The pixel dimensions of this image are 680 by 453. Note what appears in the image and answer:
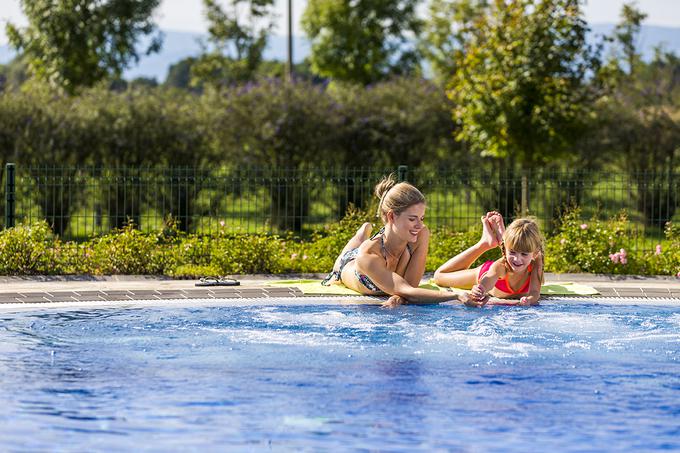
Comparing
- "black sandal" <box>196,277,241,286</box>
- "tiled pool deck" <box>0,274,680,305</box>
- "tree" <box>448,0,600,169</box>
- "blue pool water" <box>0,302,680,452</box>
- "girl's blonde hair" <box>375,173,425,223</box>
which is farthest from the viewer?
"tree" <box>448,0,600,169</box>

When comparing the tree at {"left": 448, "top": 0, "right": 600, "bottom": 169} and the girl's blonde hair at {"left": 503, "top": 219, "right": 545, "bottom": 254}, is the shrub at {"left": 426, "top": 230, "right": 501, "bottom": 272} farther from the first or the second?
the tree at {"left": 448, "top": 0, "right": 600, "bottom": 169}

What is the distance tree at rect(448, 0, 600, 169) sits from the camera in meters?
20.9

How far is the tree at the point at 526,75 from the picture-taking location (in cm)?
2089

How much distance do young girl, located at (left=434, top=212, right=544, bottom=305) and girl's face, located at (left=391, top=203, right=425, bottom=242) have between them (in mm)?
702

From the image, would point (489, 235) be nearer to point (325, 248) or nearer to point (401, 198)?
point (401, 198)

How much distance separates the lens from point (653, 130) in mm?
25938

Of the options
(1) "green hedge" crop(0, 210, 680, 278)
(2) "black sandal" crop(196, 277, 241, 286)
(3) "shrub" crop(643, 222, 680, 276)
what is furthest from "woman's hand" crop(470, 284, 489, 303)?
(3) "shrub" crop(643, 222, 680, 276)

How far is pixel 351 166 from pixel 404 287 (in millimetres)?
14046

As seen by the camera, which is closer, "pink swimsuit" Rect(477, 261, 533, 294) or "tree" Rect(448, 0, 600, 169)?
"pink swimsuit" Rect(477, 261, 533, 294)

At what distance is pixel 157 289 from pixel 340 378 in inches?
173

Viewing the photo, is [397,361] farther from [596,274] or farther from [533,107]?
[533,107]

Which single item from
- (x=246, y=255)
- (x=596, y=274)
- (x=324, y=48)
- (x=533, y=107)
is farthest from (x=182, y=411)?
(x=324, y=48)

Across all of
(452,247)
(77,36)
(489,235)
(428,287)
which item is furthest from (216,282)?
(77,36)

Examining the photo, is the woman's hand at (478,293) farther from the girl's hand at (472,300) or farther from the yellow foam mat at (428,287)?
the yellow foam mat at (428,287)
